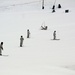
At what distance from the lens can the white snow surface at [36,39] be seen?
15969mm

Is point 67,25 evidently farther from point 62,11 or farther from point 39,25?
point 62,11

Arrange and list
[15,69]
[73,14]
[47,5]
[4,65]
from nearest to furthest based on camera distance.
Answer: [15,69], [4,65], [73,14], [47,5]

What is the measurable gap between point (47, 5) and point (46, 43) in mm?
20641

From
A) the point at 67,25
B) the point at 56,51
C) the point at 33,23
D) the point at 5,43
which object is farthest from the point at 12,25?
the point at 56,51

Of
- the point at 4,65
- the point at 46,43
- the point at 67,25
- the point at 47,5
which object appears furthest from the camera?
the point at 47,5

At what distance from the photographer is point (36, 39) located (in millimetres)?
27172

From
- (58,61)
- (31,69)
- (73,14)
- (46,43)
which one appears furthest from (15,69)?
(73,14)

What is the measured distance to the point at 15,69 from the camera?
607 inches

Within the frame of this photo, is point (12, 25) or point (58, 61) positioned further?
point (12, 25)

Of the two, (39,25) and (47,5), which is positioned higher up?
(47,5)

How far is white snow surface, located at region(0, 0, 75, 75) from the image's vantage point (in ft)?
52.4

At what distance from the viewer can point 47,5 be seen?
44.9 meters

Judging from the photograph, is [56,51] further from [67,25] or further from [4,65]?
[67,25]

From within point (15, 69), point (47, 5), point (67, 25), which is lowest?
point (15, 69)
